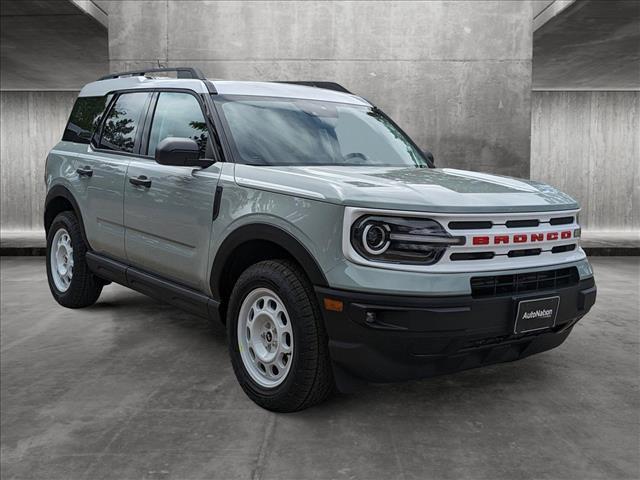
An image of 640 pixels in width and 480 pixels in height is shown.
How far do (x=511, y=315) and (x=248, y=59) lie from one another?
24.3 feet

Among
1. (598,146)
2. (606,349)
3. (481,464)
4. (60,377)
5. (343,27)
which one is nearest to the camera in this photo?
(481,464)

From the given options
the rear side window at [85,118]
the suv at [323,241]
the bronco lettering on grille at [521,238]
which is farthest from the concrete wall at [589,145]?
the bronco lettering on grille at [521,238]

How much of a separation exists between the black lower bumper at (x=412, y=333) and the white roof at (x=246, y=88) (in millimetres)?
1816

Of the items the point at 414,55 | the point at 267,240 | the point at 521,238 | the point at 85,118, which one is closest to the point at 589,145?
the point at 414,55

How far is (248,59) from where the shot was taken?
944 centimetres

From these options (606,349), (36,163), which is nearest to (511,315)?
(606,349)

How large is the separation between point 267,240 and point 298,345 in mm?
620

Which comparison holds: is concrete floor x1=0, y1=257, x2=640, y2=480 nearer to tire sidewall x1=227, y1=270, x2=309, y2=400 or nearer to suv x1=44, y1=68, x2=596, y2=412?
tire sidewall x1=227, y1=270, x2=309, y2=400

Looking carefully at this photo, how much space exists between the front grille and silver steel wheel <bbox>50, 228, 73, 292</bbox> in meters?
4.17

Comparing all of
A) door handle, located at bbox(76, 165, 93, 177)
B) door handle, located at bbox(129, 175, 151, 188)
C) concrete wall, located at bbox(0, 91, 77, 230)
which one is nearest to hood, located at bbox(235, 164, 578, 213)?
door handle, located at bbox(129, 175, 151, 188)

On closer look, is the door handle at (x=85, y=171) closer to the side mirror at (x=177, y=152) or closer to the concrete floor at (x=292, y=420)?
the concrete floor at (x=292, y=420)

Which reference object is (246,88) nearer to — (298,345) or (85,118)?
(298,345)

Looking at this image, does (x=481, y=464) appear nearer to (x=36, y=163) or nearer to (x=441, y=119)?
(x=441, y=119)

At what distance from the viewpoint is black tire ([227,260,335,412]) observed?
3.16 metres
